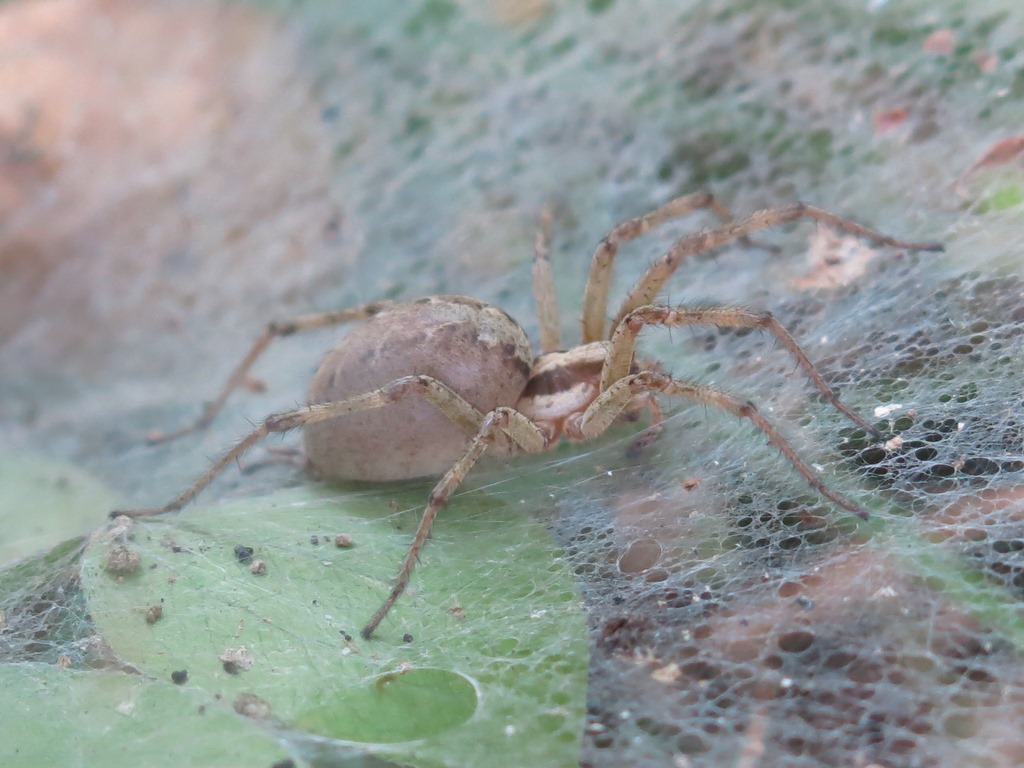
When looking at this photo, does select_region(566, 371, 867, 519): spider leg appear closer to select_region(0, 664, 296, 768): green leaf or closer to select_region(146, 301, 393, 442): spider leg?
select_region(146, 301, 393, 442): spider leg

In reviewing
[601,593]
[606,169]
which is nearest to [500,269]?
[606,169]

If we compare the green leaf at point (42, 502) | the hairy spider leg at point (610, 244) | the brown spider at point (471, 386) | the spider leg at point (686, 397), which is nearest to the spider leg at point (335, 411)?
the brown spider at point (471, 386)

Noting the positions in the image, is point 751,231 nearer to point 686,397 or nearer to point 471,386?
point 686,397

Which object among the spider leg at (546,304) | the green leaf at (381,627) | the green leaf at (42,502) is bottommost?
the green leaf at (381,627)

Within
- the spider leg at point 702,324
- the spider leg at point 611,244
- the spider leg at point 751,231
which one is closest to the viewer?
the spider leg at point 702,324

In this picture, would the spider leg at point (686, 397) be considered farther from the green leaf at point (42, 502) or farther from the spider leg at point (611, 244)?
the green leaf at point (42, 502)

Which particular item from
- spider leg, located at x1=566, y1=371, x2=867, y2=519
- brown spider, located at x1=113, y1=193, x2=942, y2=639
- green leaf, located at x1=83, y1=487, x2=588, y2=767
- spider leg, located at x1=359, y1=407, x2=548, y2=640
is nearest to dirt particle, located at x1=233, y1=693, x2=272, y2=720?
green leaf, located at x1=83, y1=487, x2=588, y2=767

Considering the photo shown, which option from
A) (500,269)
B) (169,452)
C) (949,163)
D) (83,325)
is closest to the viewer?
(949,163)

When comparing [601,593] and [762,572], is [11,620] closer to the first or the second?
[601,593]
